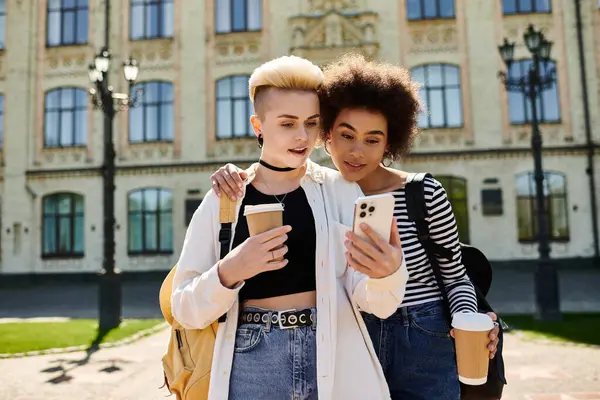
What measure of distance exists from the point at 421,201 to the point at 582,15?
20.8 meters

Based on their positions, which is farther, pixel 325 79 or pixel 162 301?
pixel 325 79

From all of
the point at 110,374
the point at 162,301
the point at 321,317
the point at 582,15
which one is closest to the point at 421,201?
the point at 321,317

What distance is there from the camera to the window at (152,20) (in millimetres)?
20422

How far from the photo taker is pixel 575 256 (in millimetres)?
17891

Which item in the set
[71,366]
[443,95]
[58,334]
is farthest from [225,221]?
[443,95]

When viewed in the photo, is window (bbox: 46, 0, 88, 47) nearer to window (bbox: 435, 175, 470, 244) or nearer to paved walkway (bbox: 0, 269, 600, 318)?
paved walkway (bbox: 0, 269, 600, 318)

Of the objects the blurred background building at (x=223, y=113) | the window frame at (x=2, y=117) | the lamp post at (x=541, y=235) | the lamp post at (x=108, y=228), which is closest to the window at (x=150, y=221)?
the blurred background building at (x=223, y=113)

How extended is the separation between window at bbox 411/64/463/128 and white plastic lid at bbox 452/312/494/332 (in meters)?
17.9

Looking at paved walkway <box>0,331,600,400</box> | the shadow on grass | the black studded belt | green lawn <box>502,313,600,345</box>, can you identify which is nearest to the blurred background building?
green lawn <box>502,313,600,345</box>

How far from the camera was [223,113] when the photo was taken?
1997 centimetres

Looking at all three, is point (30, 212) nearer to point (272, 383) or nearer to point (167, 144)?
point (167, 144)

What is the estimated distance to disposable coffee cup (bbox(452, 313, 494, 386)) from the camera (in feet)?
6.07

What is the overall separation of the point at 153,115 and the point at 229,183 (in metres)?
19.4

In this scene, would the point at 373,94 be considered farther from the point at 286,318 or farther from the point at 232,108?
the point at 232,108
